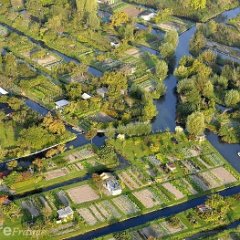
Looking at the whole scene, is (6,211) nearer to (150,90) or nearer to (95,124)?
(95,124)

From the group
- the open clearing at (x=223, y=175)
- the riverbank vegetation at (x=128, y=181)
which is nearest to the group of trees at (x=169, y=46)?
the riverbank vegetation at (x=128, y=181)

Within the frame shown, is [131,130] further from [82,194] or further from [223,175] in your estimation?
[223,175]

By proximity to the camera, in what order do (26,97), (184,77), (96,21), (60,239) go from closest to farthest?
1. (60,239)
2. (26,97)
3. (184,77)
4. (96,21)

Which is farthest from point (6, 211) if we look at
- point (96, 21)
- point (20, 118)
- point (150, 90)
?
point (96, 21)

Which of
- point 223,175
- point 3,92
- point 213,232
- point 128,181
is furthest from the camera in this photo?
point 3,92

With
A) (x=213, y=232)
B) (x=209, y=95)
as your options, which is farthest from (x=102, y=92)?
(x=213, y=232)

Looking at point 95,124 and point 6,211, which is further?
point 95,124

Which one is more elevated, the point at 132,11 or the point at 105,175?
the point at 132,11

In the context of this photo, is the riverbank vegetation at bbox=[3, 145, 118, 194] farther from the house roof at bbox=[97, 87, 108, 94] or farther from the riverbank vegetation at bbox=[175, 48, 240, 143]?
the riverbank vegetation at bbox=[175, 48, 240, 143]
